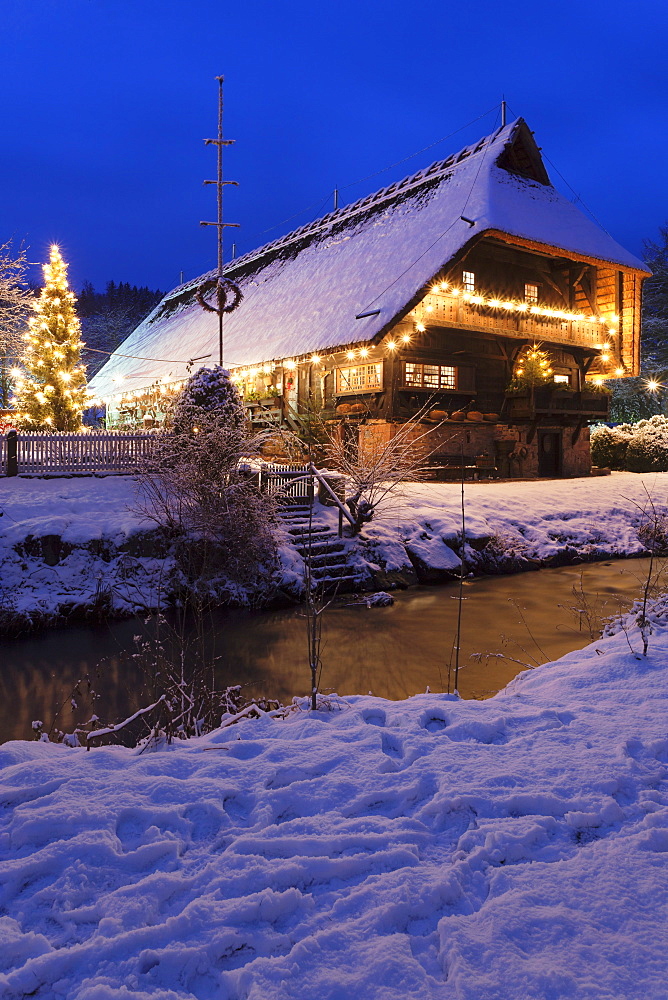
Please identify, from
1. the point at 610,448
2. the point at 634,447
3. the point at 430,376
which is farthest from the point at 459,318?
the point at 634,447

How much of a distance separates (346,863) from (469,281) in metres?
22.1

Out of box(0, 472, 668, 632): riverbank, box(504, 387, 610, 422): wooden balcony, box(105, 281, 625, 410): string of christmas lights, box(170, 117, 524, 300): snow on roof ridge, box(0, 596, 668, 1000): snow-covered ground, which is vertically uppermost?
box(170, 117, 524, 300): snow on roof ridge

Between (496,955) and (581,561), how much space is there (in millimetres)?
14430

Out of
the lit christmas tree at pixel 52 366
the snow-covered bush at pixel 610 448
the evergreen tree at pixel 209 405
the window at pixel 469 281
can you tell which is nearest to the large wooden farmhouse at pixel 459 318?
the window at pixel 469 281

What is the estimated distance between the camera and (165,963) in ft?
7.63

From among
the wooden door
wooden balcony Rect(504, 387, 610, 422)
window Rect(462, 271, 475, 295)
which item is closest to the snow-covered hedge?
wooden balcony Rect(504, 387, 610, 422)

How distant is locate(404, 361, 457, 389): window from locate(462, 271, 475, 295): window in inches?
114

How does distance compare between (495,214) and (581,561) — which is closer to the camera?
(581,561)

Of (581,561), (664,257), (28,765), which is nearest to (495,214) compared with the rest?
(581,561)

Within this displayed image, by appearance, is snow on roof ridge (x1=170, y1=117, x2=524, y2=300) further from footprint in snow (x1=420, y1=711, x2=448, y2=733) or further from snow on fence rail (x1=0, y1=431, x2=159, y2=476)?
footprint in snow (x1=420, y1=711, x2=448, y2=733)

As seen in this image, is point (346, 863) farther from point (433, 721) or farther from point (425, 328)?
point (425, 328)

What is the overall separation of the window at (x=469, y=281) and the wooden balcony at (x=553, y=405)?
411 centimetres

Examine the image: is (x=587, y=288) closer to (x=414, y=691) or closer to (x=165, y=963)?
(x=414, y=691)

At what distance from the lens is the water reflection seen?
7.41 meters
